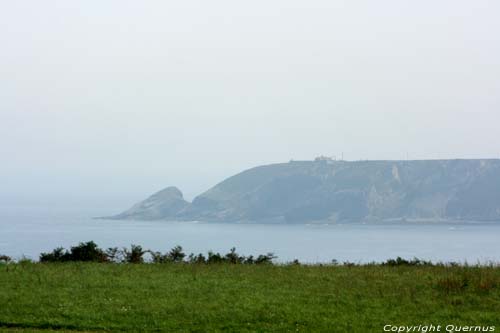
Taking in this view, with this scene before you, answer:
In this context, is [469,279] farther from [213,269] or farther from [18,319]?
[18,319]

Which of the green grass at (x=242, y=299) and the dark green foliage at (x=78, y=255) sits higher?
the dark green foliage at (x=78, y=255)

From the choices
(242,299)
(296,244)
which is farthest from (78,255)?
(296,244)

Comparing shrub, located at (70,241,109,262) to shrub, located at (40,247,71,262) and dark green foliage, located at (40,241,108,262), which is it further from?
shrub, located at (40,247,71,262)

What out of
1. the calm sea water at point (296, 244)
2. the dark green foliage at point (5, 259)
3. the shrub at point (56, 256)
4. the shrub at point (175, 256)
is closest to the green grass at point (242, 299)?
the dark green foliage at point (5, 259)

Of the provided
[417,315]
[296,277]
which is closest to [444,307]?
[417,315]

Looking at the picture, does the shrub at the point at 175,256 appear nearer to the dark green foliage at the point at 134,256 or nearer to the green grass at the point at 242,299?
the dark green foliage at the point at 134,256

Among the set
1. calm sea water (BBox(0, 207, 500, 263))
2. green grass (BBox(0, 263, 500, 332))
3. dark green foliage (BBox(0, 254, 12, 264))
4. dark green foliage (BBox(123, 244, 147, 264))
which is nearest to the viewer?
green grass (BBox(0, 263, 500, 332))

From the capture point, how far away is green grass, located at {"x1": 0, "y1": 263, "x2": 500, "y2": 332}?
13.6m

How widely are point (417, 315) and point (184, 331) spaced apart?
4.60m

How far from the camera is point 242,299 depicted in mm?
15758

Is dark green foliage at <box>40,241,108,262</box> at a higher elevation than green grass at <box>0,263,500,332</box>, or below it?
higher

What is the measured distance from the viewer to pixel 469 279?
57.2 feet

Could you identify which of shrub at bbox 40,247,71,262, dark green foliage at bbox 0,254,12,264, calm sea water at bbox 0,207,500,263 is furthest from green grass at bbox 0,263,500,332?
calm sea water at bbox 0,207,500,263

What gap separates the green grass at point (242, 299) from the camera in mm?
13641
